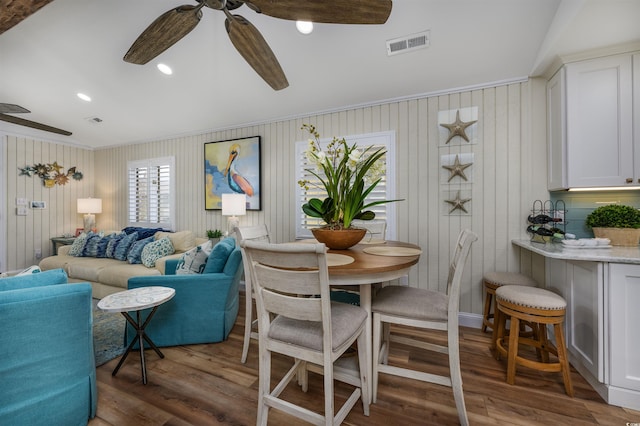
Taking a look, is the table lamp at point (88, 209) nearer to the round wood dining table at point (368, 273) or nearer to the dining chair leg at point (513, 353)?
the round wood dining table at point (368, 273)

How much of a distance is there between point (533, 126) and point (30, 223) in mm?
7600

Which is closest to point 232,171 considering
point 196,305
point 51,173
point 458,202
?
point 196,305

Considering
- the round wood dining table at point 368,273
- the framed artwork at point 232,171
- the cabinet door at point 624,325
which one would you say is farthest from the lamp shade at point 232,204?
the cabinet door at point 624,325

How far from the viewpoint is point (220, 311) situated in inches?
96.3

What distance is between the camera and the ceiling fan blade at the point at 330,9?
1.43 metres

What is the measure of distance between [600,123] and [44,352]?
4041 mm

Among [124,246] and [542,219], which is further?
[124,246]

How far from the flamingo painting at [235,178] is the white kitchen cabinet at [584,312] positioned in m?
3.59

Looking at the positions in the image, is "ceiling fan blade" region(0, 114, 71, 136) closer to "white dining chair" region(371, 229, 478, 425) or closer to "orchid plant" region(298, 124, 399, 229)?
"orchid plant" region(298, 124, 399, 229)

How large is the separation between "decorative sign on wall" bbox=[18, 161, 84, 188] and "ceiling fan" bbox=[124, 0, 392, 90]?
4.60 m

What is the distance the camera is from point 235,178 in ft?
13.3

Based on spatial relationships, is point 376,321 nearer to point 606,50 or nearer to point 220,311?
point 220,311

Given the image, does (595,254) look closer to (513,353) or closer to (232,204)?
(513,353)

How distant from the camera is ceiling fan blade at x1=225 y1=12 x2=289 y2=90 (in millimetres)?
1645
